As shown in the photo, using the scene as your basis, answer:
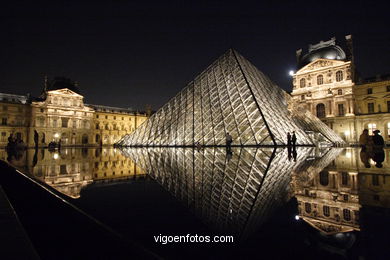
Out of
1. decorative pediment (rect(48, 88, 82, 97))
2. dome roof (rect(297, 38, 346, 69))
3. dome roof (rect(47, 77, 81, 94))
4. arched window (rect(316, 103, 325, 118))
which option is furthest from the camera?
dome roof (rect(47, 77, 81, 94))

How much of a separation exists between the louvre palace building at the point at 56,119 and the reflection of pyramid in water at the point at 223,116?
78.7 feet

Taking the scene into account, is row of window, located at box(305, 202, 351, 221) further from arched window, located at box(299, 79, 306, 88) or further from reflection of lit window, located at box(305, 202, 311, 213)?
arched window, located at box(299, 79, 306, 88)

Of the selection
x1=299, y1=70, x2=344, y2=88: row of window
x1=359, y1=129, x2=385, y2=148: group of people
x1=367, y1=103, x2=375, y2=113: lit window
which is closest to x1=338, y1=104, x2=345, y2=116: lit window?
x1=367, y1=103, x2=375, y2=113: lit window

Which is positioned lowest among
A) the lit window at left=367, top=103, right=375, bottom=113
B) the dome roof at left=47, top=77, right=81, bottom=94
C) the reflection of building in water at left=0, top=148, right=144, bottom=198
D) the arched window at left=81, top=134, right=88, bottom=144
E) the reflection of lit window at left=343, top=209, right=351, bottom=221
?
the reflection of lit window at left=343, top=209, right=351, bottom=221

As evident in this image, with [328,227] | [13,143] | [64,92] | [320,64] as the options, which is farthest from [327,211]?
[64,92]

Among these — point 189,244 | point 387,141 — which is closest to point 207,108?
point 189,244

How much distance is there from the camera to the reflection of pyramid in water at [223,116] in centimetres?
1466

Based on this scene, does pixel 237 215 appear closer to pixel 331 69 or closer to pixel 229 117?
pixel 229 117

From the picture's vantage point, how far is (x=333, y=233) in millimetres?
1906

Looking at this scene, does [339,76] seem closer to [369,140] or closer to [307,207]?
[369,140]

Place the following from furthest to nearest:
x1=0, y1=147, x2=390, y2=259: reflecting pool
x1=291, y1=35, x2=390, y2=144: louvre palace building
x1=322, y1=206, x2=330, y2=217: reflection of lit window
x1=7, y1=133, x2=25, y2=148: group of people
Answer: x1=291, y1=35, x2=390, y2=144: louvre palace building < x1=7, y1=133, x2=25, y2=148: group of people < x1=322, y1=206, x2=330, y2=217: reflection of lit window < x1=0, y1=147, x2=390, y2=259: reflecting pool

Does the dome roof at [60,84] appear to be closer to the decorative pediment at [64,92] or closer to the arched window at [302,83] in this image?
the decorative pediment at [64,92]

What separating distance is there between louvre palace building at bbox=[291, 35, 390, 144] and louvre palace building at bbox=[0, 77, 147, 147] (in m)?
35.7

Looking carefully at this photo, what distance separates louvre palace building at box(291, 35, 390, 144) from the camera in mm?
34656
